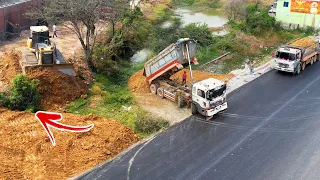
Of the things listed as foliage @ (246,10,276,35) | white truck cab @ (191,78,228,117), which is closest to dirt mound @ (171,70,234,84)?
white truck cab @ (191,78,228,117)

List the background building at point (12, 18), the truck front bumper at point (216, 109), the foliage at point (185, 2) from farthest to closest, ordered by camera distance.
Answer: the foliage at point (185, 2), the background building at point (12, 18), the truck front bumper at point (216, 109)

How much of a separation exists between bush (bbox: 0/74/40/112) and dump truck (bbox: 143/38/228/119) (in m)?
7.41

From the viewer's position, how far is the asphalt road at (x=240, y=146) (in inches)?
686

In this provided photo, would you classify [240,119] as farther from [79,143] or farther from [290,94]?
[79,143]

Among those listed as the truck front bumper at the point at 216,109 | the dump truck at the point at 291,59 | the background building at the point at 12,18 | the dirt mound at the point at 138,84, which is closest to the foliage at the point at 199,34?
the dump truck at the point at 291,59

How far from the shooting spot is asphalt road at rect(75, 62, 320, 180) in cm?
1742

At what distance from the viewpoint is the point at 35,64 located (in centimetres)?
2486

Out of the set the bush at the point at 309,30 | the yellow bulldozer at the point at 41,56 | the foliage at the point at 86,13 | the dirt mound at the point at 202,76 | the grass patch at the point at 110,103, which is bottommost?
the grass patch at the point at 110,103

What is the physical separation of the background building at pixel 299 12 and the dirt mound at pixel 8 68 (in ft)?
93.6

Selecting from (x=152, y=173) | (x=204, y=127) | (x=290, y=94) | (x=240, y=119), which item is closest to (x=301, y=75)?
(x=290, y=94)

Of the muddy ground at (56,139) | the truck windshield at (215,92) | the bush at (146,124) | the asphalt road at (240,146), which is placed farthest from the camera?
the truck windshield at (215,92)

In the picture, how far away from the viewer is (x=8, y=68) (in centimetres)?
2680

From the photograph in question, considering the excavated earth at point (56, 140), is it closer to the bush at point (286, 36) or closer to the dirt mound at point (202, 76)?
the dirt mound at point (202, 76)

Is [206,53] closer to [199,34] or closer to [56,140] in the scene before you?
[199,34]
